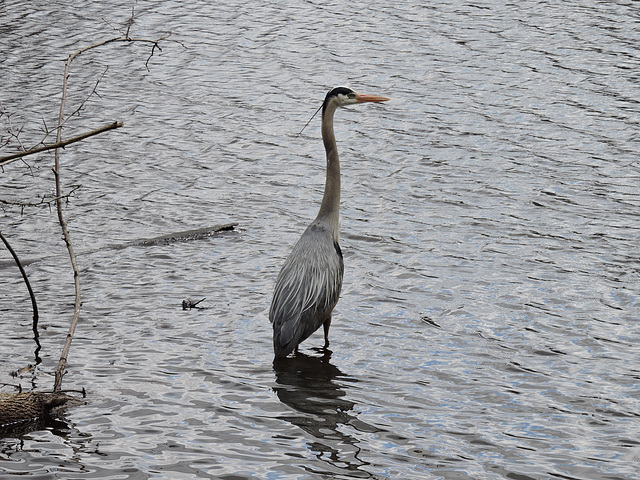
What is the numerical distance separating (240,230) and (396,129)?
15.9 ft

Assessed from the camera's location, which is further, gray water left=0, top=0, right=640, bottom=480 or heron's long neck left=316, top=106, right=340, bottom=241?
heron's long neck left=316, top=106, right=340, bottom=241

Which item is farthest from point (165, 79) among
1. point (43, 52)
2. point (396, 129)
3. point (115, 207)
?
point (115, 207)

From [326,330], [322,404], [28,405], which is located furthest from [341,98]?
[28,405]

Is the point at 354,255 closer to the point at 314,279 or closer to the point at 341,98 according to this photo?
the point at 341,98

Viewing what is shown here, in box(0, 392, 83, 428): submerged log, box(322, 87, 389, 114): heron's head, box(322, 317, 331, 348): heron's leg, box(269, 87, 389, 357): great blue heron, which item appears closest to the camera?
box(0, 392, 83, 428): submerged log

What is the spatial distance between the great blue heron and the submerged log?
202 centimetres

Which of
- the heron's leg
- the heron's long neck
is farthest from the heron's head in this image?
the heron's leg

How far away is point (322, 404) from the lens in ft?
24.7

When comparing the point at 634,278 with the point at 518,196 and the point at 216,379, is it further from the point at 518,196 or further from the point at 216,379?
the point at 216,379

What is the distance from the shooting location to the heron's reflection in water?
6.75 meters

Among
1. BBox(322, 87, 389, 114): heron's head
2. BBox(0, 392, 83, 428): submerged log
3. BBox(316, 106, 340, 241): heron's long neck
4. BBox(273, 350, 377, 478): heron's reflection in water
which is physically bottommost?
BBox(273, 350, 377, 478): heron's reflection in water

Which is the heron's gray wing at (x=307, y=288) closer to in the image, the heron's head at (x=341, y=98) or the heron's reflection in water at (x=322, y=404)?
the heron's reflection in water at (x=322, y=404)

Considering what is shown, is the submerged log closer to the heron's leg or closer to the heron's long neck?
the heron's leg

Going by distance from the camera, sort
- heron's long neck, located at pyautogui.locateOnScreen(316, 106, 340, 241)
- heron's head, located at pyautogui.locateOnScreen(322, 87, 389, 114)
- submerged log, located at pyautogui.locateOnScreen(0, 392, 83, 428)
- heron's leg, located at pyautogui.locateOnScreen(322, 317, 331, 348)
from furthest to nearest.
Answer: heron's head, located at pyautogui.locateOnScreen(322, 87, 389, 114), heron's long neck, located at pyautogui.locateOnScreen(316, 106, 340, 241), heron's leg, located at pyautogui.locateOnScreen(322, 317, 331, 348), submerged log, located at pyautogui.locateOnScreen(0, 392, 83, 428)
